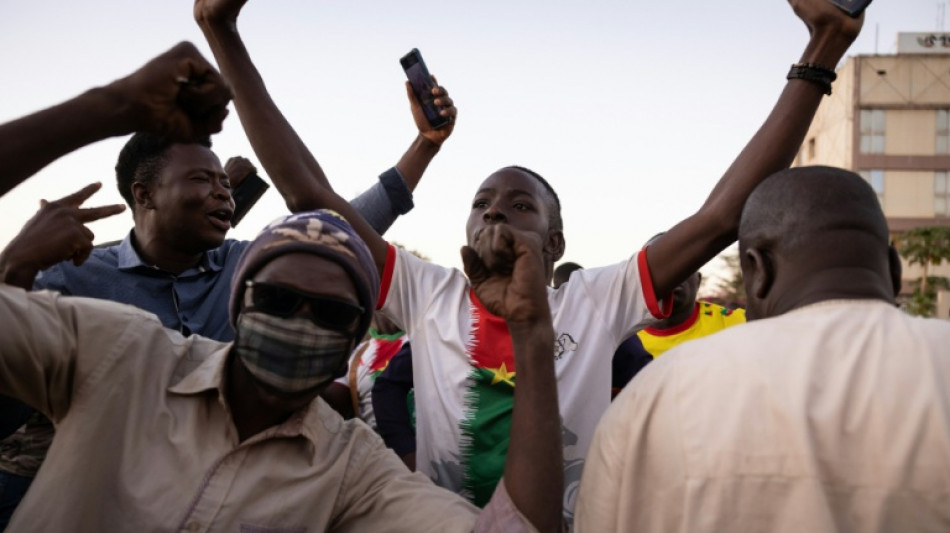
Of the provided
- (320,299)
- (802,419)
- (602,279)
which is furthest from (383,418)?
(802,419)

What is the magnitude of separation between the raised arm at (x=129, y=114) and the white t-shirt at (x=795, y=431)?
128cm

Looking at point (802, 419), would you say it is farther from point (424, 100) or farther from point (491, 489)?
point (424, 100)

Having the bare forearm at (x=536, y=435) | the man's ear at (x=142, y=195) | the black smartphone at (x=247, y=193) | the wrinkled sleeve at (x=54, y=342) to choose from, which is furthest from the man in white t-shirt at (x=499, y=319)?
the black smartphone at (x=247, y=193)

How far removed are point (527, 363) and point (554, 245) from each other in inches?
66.3

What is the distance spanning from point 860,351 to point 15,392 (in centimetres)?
193

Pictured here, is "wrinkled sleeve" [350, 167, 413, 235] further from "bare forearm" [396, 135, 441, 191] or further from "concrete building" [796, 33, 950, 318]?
"concrete building" [796, 33, 950, 318]

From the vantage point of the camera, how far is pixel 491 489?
2.86 meters

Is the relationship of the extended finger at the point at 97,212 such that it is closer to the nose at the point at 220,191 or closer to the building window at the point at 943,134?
the nose at the point at 220,191

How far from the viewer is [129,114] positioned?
6.86 feet

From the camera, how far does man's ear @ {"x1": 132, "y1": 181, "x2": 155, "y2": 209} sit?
3.70m

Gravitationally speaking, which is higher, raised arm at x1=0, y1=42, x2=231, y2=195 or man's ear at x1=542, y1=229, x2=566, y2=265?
raised arm at x1=0, y1=42, x2=231, y2=195

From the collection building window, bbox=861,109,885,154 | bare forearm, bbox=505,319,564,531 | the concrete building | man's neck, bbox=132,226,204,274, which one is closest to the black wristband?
bare forearm, bbox=505,319,564,531

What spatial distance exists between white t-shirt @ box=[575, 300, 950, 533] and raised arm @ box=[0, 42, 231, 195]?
1285 millimetres

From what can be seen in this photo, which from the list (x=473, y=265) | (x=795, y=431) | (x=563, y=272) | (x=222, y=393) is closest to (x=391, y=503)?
(x=222, y=393)
